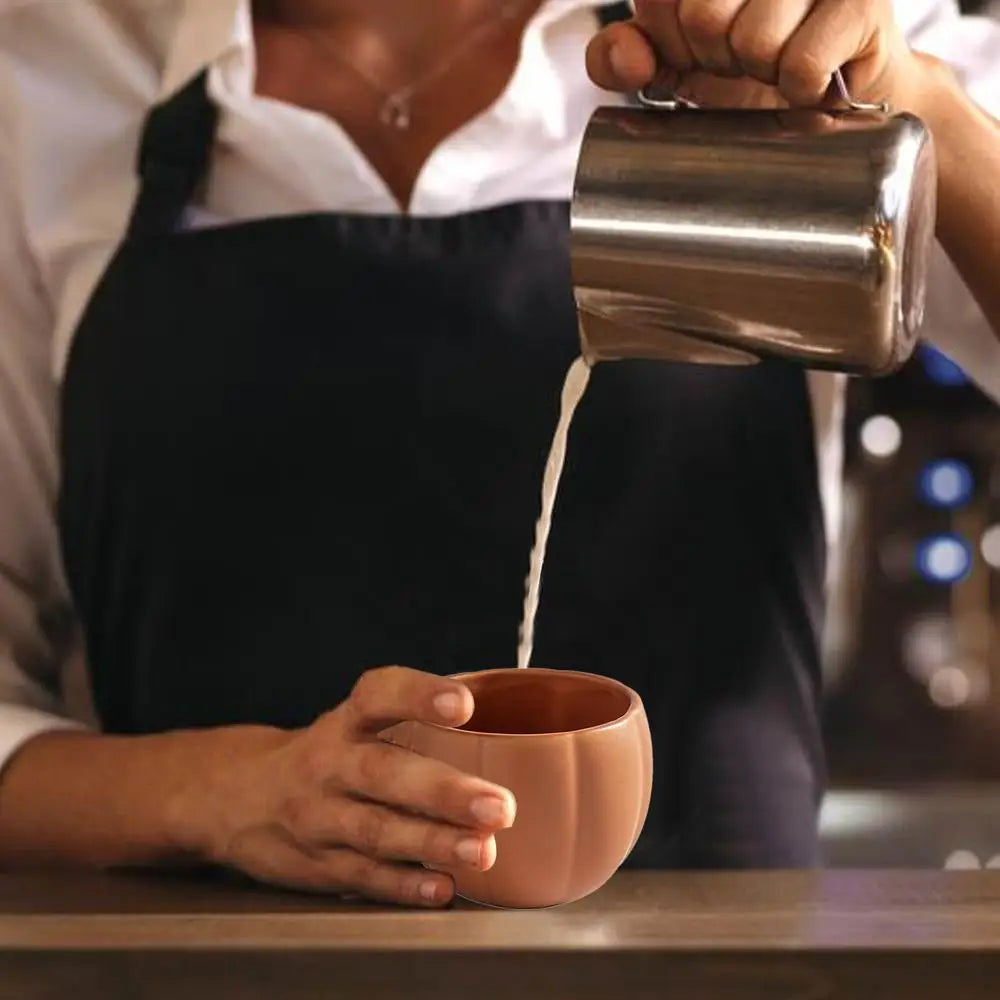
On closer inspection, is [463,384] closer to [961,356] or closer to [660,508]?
[660,508]

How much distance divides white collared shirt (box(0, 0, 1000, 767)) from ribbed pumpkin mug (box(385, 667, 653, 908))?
0.47 metres

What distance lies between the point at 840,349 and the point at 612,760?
0.68ft

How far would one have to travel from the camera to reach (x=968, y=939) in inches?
21.3

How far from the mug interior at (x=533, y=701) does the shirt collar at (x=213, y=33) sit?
53cm

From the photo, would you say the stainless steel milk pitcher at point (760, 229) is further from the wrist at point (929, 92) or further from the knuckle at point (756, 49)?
the wrist at point (929, 92)

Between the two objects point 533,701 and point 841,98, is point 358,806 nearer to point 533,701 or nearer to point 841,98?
point 533,701

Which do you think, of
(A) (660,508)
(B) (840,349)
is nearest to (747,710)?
(A) (660,508)

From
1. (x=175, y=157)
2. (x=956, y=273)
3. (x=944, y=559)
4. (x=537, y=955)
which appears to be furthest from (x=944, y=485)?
(x=537, y=955)

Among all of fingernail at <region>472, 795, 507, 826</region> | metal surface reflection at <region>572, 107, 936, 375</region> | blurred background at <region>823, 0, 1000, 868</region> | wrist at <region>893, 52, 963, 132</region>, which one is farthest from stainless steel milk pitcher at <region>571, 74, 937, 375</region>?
blurred background at <region>823, 0, 1000, 868</region>

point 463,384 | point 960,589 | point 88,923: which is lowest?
point 960,589

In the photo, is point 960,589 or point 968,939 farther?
point 960,589

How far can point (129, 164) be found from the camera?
42.7 inches

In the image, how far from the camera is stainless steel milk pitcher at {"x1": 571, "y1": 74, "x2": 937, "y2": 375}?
627mm

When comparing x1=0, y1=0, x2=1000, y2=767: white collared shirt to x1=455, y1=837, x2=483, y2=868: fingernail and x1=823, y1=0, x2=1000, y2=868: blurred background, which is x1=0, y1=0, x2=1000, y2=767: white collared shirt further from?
x1=455, y1=837, x2=483, y2=868: fingernail
